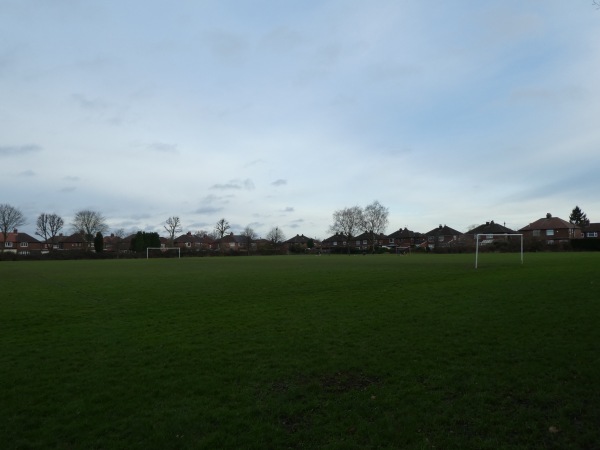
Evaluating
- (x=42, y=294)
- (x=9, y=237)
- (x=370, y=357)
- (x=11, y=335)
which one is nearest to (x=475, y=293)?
(x=370, y=357)

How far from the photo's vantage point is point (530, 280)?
73.7 feet

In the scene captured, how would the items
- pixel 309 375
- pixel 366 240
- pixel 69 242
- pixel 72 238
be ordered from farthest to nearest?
pixel 366 240 → pixel 69 242 → pixel 72 238 → pixel 309 375

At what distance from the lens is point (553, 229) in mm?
115250

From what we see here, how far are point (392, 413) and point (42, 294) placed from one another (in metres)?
21.2

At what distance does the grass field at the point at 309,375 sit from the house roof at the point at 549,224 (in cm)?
11370

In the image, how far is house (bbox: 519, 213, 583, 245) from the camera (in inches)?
4491

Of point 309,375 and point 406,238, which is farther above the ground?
point 406,238


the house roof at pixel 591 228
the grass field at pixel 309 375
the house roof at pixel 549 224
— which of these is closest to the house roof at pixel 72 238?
the house roof at pixel 549 224

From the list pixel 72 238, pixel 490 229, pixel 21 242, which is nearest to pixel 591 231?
pixel 490 229

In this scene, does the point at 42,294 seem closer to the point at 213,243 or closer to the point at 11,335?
the point at 11,335

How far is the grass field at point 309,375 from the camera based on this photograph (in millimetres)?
5797

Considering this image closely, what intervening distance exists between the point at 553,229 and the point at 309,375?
415 feet

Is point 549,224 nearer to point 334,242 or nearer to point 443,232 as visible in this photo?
point 443,232

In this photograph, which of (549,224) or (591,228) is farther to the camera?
(591,228)
